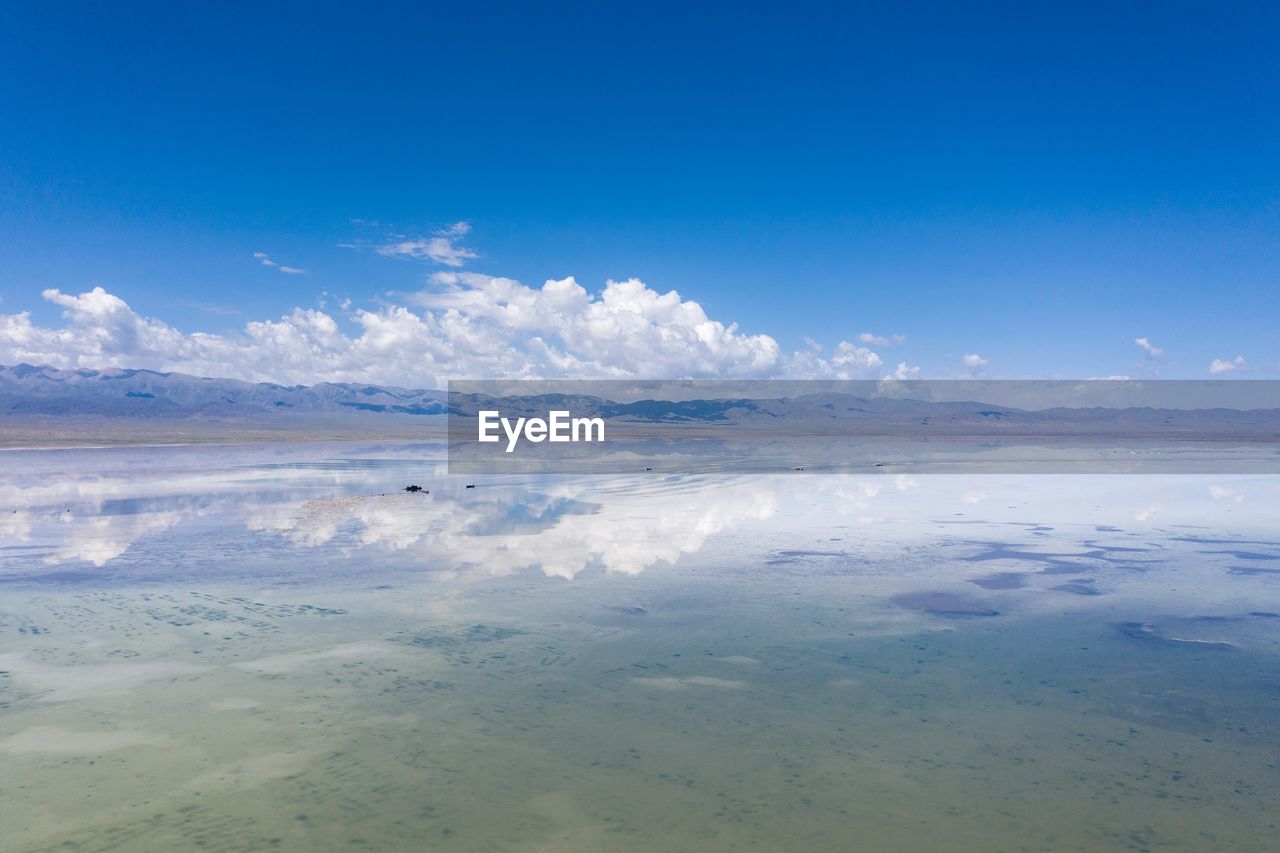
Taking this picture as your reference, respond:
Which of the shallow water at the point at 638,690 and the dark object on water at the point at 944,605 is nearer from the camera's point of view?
the shallow water at the point at 638,690

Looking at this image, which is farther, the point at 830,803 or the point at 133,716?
the point at 133,716

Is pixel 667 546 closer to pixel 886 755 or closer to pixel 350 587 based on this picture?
pixel 350 587

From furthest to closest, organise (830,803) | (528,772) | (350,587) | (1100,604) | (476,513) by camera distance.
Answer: (476,513)
(350,587)
(1100,604)
(528,772)
(830,803)

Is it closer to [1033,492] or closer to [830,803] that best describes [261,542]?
[830,803]

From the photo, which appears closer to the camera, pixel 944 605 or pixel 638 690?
pixel 638 690

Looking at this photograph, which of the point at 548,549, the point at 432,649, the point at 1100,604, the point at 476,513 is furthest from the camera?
the point at 476,513

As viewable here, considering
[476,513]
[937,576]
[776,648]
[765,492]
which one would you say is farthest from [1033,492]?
[776,648]

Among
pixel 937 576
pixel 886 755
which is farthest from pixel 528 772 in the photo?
pixel 937 576

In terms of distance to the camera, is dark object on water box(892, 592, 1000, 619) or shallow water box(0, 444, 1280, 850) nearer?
shallow water box(0, 444, 1280, 850)
